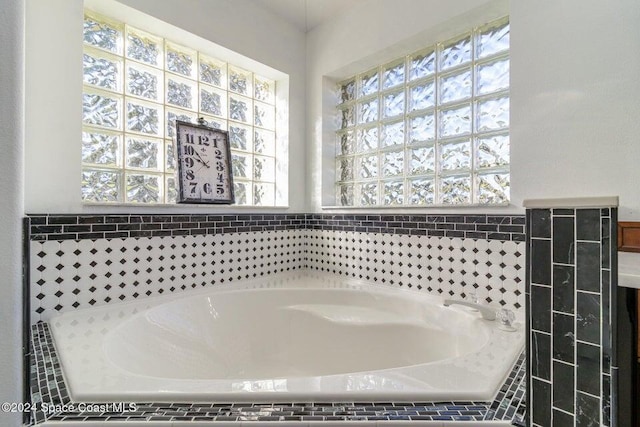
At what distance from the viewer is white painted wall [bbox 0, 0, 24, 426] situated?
619mm

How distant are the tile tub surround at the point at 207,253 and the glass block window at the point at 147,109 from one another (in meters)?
0.23

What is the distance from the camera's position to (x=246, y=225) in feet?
6.82

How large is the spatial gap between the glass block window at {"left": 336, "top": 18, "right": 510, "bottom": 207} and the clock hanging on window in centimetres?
89

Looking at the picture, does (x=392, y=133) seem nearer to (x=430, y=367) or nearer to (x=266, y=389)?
(x=430, y=367)

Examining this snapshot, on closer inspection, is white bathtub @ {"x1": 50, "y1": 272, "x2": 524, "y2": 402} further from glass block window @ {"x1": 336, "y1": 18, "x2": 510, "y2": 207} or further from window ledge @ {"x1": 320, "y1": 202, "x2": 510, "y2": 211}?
glass block window @ {"x1": 336, "y1": 18, "x2": 510, "y2": 207}

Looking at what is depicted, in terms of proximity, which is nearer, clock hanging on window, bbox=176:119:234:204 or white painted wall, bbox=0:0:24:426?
white painted wall, bbox=0:0:24:426

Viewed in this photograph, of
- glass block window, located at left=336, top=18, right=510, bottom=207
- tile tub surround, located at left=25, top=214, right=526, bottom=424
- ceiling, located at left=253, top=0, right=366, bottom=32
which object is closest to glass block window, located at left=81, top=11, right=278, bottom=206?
tile tub surround, located at left=25, top=214, right=526, bottom=424

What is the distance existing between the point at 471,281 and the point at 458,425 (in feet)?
3.31

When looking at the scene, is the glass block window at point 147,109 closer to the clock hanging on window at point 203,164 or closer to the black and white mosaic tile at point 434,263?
the clock hanging on window at point 203,164

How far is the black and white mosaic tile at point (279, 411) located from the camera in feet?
2.26

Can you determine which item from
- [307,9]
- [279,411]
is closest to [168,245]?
[279,411]

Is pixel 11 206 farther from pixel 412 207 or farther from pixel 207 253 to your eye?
pixel 412 207

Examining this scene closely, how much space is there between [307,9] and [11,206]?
219 cm

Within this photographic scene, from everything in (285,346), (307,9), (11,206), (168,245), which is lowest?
(285,346)
